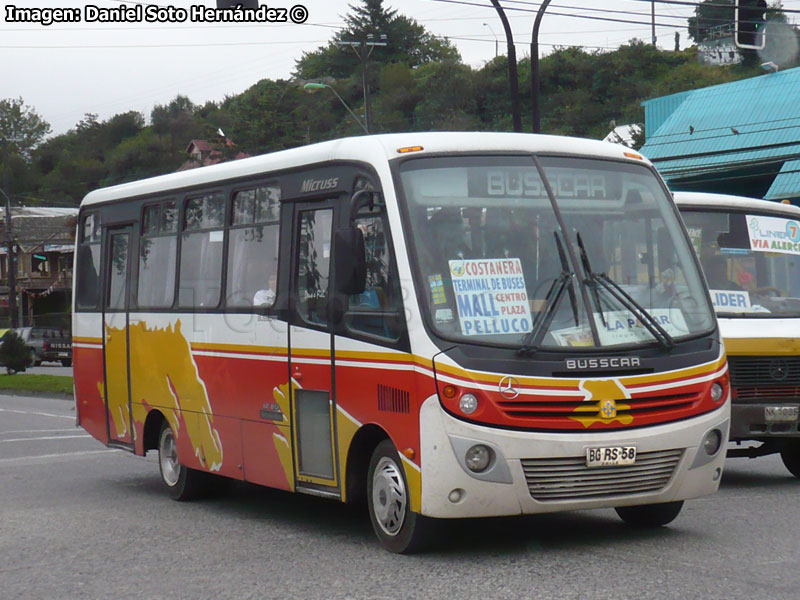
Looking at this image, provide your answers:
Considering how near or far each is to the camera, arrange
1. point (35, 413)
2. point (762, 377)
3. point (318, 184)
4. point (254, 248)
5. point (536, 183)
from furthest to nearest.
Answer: point (35, 413) < point (762, 377) < point (254, 248) < point (318, 184) < point (536, 183)

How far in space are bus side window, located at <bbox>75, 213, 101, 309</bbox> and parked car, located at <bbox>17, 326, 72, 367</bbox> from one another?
38279 millimetres

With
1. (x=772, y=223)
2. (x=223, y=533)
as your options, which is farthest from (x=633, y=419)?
(x=772, y=223)

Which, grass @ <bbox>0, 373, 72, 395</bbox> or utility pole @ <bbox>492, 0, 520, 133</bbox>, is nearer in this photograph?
utility pole @ <bbox>492, 0, 520, 133</bbox>

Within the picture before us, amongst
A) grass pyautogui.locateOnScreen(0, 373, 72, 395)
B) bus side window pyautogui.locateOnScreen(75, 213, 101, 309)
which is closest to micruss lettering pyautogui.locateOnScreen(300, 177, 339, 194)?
bus side window pyautogui.locateOnScreen(75, 213, 101, 309)

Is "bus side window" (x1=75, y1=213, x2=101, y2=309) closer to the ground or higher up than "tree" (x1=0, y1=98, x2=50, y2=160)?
closer to the ground

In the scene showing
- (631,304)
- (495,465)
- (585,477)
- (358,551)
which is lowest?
(358,551)

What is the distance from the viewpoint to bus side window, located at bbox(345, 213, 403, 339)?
27.7 ft

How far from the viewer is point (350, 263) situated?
8367 millimetres

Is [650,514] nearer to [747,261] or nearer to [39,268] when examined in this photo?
[747,261]

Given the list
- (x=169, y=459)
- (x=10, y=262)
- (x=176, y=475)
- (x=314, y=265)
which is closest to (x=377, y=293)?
(x=314, y=265)

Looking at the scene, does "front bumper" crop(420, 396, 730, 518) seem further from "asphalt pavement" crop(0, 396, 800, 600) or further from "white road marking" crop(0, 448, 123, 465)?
"white road marking" crop(0, 448, 123, 465)

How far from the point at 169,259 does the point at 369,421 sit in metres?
4.24

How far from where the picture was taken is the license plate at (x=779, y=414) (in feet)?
37.5

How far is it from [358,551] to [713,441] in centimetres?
242
